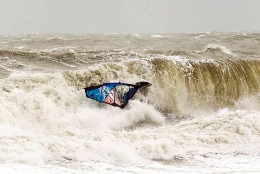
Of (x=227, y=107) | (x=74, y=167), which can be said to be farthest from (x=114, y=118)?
(x=74, y=167)

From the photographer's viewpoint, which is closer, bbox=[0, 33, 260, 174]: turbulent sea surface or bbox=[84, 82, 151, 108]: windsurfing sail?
bbox=[0, 33, 260, 174]: turbulent sea surface

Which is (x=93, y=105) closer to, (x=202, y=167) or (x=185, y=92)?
(x=185, y=92)

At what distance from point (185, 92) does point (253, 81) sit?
3.33 m

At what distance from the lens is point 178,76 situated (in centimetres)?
1528

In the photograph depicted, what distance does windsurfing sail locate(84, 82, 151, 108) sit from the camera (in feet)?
41.2

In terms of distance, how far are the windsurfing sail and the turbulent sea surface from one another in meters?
0.21

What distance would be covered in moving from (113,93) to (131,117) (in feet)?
3.04

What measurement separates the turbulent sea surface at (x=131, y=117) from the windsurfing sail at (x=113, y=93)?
0.21 meters

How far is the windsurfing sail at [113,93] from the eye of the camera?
12.6m

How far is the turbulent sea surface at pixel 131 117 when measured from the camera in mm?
7266

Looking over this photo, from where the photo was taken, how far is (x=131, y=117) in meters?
12.6

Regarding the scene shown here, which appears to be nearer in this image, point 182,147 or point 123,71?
point 182,147

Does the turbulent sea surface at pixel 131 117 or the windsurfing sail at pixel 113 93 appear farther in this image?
the windsurfing sail at pixel 113 93

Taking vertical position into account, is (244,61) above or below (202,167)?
above
